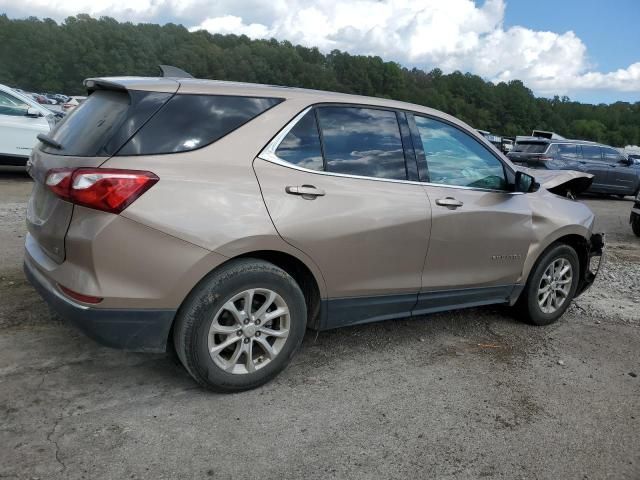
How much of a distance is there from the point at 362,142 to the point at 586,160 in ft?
48.9

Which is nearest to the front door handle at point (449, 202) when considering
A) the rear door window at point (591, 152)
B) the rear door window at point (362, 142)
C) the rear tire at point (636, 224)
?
the rear door window at point (362, 142)

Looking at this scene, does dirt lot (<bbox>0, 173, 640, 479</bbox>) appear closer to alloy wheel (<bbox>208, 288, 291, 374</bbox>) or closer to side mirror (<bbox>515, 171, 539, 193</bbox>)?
alloy wheel (<bbox>208, 288, 291, 374</bbox>)

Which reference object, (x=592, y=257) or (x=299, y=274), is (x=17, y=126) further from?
(x=592, y=257)

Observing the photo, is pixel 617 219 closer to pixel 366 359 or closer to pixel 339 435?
pixel 366 359

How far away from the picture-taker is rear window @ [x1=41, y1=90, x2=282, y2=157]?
2.90 meters

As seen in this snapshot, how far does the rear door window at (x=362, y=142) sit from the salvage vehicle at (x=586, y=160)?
1304 cm

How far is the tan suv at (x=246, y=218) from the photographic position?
112 inches

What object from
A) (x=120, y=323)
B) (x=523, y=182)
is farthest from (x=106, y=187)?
(x=523, y=182)

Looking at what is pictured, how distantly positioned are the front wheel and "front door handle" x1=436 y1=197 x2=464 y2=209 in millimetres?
1139

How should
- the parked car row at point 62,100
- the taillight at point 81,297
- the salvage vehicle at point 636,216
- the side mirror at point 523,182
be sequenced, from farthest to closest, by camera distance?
1. the salvage vehicle at point 636,216
2. the parked car row at point 62,100
3. the side mirror at point 523,182
4. the taillight at point 81,297

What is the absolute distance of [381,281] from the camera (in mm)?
3672

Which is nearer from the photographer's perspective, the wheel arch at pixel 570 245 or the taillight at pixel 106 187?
the taillight at pixel 106 187

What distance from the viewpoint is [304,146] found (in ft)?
11.1

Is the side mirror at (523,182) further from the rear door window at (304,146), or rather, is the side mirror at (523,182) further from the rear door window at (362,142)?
the rear door window at (304,146)
